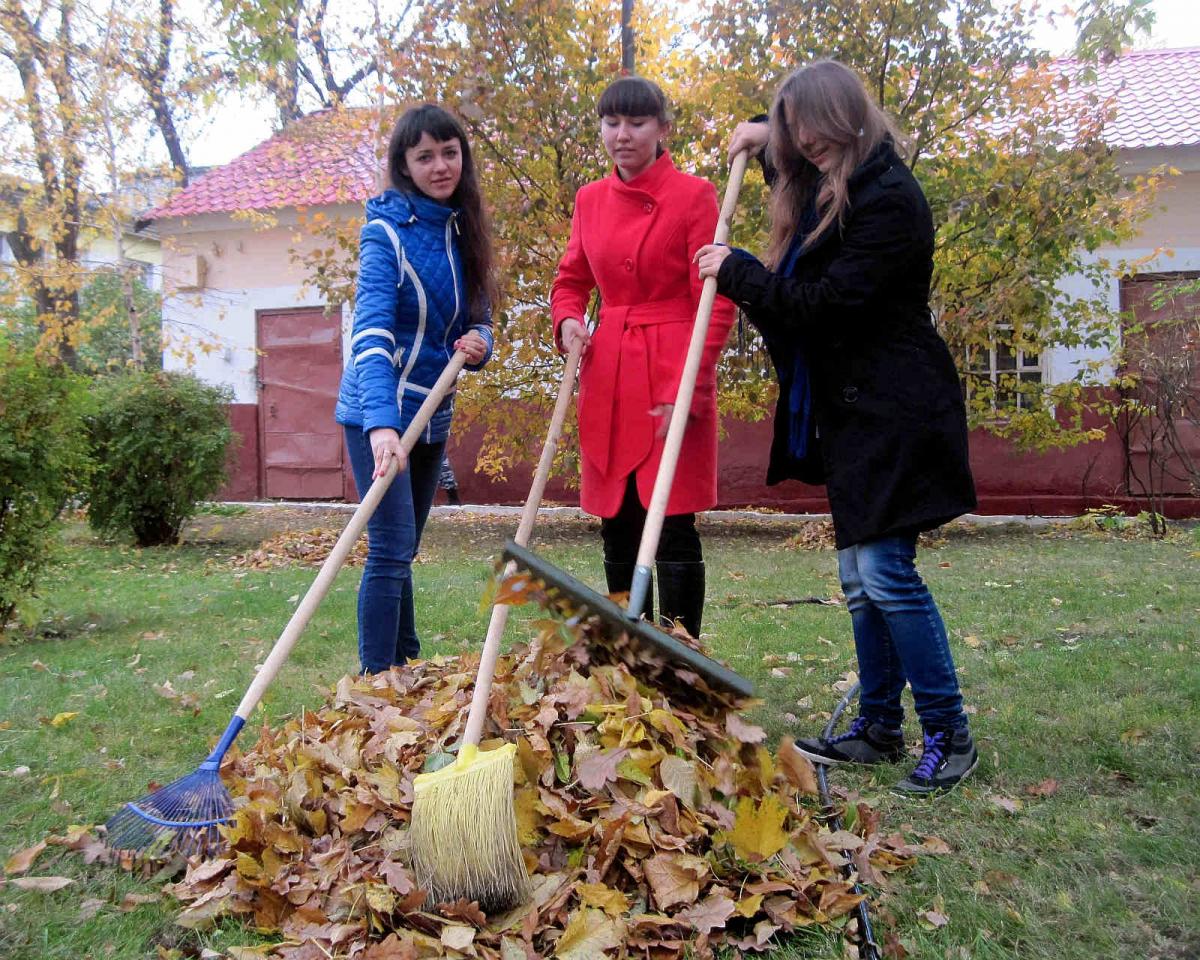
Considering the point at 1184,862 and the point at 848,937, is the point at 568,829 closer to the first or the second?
the point at 848,937

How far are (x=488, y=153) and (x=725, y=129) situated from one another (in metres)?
2.06

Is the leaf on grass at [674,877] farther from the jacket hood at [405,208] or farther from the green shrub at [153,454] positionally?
the green shrub at [153,454]

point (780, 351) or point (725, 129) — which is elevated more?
point (725, 129)

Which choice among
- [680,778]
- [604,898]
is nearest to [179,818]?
[604,898]

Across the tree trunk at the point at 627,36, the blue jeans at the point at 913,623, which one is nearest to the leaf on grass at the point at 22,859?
the blue jeans at the point at 913,623

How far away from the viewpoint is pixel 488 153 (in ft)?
28.3

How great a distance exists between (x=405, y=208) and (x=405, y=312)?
34 centimetres

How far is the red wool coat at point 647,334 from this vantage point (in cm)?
312

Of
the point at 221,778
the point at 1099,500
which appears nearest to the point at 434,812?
the point at 221,778

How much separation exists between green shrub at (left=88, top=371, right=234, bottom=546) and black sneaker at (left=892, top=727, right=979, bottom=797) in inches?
301

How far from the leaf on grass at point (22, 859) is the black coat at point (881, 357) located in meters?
2.22

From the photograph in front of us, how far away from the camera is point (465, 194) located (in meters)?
3.43

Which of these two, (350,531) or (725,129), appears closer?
(350,531)

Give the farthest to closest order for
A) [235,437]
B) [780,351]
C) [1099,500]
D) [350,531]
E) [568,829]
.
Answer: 1. [1099,500]
2. [235,437]
3. [780,351]
4. [350,531]
5. [568,829]
